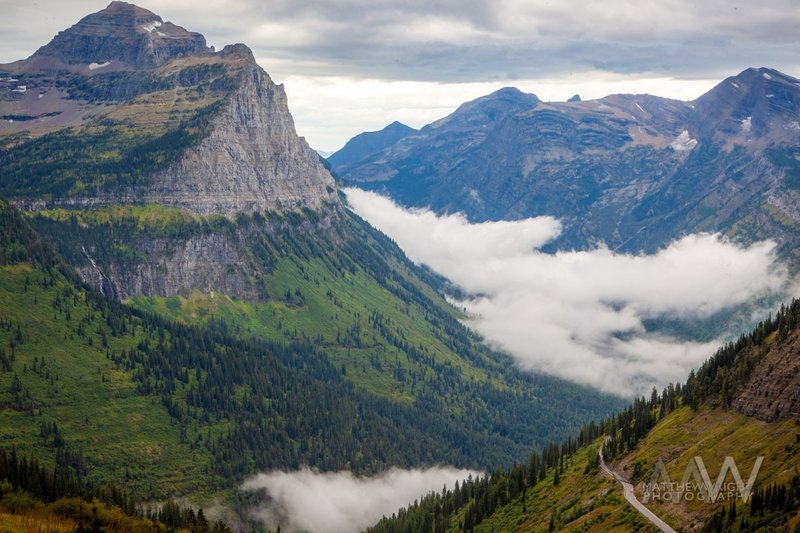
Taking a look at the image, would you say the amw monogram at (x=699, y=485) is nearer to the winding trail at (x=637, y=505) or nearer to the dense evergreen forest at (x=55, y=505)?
the winding trail at (x=637, y=505)

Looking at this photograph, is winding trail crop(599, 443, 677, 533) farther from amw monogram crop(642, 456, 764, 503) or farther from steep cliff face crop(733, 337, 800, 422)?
steep cliff face crop(733, 337, 800, 422)

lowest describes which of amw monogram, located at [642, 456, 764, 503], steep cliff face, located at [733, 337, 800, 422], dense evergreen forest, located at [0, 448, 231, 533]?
dense evergreen forest, located at [0, 448, 231, 533]

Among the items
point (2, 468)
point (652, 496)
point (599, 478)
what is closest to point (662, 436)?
point (599, 478)

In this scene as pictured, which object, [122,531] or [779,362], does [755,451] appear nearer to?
[779,362]

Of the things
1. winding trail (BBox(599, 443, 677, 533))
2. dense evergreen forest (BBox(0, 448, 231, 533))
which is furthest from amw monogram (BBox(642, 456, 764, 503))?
dense evergreen forest (BBox(0, 448, 231, 533))

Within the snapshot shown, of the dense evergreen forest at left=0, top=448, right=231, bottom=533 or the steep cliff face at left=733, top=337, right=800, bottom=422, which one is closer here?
the dense evergreen forest at left=0, top=448, right=231, bottom=533

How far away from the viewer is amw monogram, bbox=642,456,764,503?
488 ft

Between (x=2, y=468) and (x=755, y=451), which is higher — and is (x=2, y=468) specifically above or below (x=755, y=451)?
below

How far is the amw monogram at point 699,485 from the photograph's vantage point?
148625 mm

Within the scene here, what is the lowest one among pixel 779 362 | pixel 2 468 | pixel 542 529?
pixel 542 529

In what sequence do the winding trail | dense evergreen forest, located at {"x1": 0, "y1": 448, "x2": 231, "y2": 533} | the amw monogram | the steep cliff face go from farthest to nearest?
the steep cliff face
dense evergreen forest, located at {"x1": 0, "y1": 448, "x2": 231, "y2": 533}
the winding trail
the amw monogram

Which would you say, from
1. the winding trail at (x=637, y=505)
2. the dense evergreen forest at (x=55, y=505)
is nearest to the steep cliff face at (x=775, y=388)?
the winding trail at (x=637, y=505)

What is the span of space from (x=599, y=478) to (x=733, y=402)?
36725 millimetres

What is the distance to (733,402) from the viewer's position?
188500 mm
